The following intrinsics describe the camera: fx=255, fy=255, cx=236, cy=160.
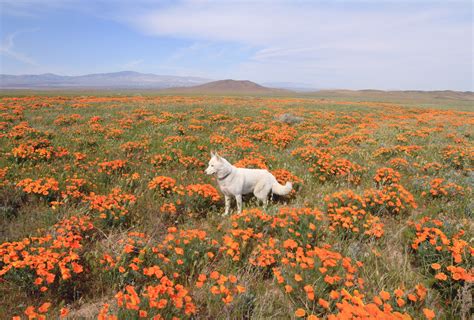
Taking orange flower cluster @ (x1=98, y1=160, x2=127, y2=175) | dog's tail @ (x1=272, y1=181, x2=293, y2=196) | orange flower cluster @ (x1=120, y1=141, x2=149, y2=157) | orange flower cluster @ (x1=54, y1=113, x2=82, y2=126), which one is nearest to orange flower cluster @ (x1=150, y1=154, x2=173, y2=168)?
orange flower cluster @ (x1=98, y1=160, x2=127, y2=175)

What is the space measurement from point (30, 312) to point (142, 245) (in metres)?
1.64

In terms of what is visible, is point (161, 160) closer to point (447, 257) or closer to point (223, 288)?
point (223, 288)

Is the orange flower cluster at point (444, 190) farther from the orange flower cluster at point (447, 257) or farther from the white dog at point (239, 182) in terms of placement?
the white dog at point (239, 182)

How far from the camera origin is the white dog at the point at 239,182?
5652mm

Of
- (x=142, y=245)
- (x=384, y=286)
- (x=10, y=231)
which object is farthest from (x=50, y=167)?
(x=384, y=286)

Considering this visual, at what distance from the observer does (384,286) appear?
3379 mm

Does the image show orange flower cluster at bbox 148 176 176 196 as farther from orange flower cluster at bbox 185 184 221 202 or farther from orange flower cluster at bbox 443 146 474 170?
orange flower cluster at bbox 443 146 474 170

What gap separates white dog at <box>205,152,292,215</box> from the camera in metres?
5.65

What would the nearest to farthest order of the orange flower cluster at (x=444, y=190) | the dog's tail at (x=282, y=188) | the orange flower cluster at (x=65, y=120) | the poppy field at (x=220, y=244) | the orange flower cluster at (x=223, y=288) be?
the orange flower cluster at (x=223, y=288)
the poppy field at (x=220, y=244)
the dog's tail at (x=282, y=188)
the orange flower cluster at (x=444, y=190)
the orange flower cluster at (x=65, y=120)

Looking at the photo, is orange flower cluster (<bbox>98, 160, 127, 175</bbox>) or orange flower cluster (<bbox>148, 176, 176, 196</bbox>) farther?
orange flower cluster (<bbox>98, 160, 127, 175</bbox>)

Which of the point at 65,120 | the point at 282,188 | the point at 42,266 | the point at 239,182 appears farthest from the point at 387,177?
the point at 65,120

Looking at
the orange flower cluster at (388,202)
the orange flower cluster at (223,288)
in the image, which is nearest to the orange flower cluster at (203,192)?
the orange flower cluster at (223,288)

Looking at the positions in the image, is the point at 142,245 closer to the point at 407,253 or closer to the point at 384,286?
the point at 384,286

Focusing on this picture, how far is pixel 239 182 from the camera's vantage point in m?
5.76
